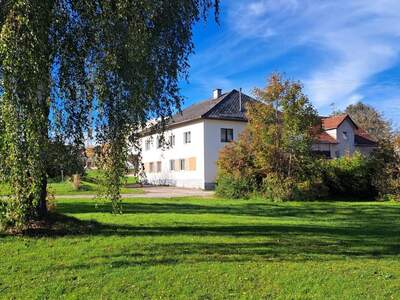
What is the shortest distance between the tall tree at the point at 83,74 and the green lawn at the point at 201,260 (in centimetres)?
117

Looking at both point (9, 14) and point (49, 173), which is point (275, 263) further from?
point (9, 14)

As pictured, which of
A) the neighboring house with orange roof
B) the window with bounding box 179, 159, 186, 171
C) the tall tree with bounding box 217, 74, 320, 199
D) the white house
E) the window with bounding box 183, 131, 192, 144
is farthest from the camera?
the neighboring house with orange roof

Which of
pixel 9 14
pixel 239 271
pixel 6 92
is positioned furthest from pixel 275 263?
pixel 9 14

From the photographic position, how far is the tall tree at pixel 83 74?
6812mm

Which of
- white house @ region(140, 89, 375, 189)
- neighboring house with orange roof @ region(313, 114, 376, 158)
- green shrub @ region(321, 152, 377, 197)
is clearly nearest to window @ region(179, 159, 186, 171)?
white house @ region(140, 89, 375, 189)

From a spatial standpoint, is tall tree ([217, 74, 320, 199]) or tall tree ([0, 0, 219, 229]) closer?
tall tree ([0, 0, 219, 229])

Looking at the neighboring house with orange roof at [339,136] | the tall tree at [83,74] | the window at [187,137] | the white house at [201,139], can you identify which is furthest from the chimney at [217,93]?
the tall tree at [83,74]

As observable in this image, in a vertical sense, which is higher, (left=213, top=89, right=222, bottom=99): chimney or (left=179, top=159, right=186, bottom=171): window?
(left=213, top=89, right=222, bottom=99): chimney

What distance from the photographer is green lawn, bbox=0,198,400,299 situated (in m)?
6.26

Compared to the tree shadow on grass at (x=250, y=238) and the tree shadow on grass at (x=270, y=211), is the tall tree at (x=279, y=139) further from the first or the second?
the tree shadow on grass at (x=250, y=238)

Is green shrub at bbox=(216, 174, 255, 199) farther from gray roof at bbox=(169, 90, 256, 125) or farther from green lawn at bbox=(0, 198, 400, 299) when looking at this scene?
gray roof at bbox=(169, 90, 256, 125)

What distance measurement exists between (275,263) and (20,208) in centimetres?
454

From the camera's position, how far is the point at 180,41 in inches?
363

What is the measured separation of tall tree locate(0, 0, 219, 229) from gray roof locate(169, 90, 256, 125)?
24.4 meters
